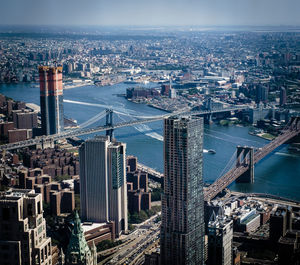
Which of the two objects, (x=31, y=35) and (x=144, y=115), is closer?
(x=31, y=35)

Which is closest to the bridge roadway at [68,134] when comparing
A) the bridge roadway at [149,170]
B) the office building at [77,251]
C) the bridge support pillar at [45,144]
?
the bridge support pillar at [45,144]

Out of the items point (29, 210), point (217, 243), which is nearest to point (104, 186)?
point (217, 243)

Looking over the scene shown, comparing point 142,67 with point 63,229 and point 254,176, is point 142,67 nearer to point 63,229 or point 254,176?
point 254,176

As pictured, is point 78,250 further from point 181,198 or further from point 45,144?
point 45,144

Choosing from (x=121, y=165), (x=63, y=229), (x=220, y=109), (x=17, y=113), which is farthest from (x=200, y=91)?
(x=63, y=229)

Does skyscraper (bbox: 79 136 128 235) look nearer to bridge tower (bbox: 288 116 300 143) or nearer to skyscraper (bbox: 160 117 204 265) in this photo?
skyscraper (bbox: 160 117 204 265)
